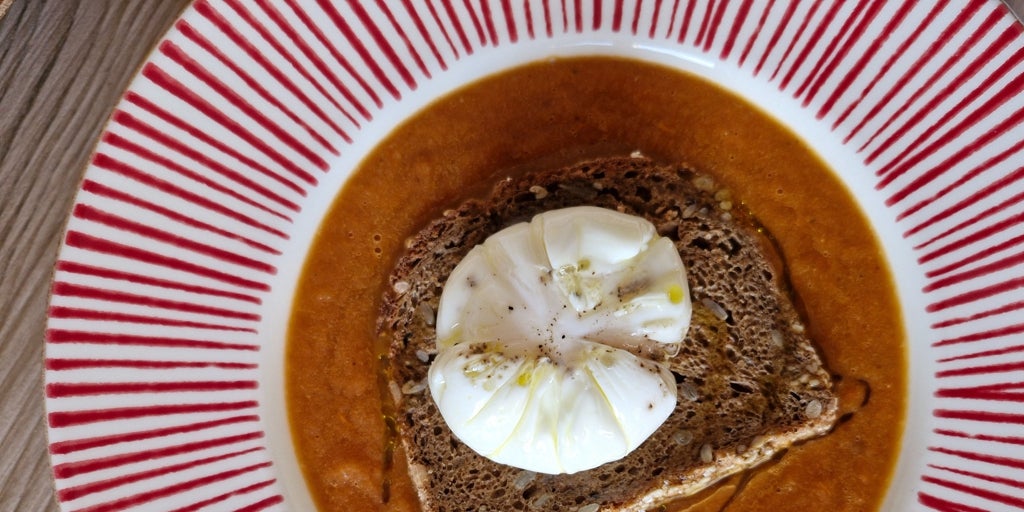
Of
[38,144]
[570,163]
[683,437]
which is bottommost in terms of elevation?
[683,437]

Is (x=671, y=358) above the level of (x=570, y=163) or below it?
below

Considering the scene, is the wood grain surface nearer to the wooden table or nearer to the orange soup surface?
the wooden table

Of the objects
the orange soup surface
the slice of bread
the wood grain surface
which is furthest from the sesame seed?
the wood grain surface

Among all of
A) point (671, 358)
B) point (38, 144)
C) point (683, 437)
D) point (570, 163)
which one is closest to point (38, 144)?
point (38, 144)

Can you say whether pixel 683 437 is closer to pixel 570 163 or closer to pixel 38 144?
pixel 570 163

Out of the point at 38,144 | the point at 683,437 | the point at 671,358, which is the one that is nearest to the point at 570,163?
the point at 671,358

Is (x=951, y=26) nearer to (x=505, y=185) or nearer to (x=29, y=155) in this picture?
(x=505, y=185)
